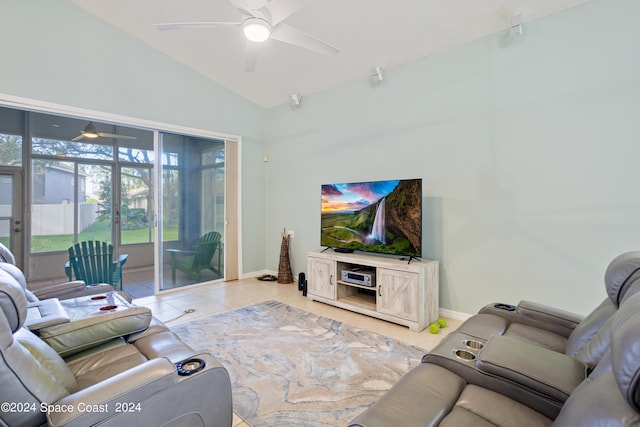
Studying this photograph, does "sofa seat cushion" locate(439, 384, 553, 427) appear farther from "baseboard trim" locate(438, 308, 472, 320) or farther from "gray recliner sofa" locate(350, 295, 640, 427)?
"baseboard trim" locate(438, 308, 472, 320)

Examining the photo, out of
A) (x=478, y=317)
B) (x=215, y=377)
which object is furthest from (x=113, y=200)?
(x=478, y=317)

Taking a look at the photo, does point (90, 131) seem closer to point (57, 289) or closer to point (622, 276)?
point (57, 289)

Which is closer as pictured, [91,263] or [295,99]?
[91,263]

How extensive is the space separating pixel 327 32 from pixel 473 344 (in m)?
3.21

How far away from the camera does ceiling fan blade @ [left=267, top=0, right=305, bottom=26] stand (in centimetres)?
197

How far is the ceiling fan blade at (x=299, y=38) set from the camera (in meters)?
2.30

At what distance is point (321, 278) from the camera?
381 cm

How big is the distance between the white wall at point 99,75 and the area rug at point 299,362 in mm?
2093

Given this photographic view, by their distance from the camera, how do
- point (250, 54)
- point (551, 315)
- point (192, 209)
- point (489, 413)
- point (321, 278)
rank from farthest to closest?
1. point (192, 209)
2. point (321, 278)
3. point (250, 54)
4. point (551, 315)
5. point (489, 413)

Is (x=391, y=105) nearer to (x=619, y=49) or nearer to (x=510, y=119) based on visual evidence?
(x=510, y=119)

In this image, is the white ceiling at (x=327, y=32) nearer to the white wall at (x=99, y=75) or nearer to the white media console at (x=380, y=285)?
the white wall at (x=99, y=75)

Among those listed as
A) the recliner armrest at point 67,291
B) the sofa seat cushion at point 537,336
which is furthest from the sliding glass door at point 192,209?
the sofa seat cushion at point 537,336

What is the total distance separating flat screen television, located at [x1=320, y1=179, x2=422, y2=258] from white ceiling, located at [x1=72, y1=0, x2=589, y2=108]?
1498 mm

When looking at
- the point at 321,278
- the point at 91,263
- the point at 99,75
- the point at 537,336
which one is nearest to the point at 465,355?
the point at 537,336
